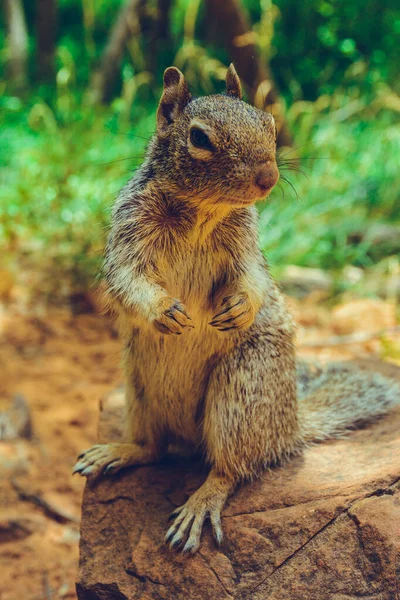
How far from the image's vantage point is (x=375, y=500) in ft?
8.24

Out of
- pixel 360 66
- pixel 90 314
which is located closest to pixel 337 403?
pixel 90 314

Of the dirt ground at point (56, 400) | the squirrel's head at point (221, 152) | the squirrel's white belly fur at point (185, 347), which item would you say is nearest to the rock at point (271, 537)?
the squirrel's white belly fur at point (185, 347)

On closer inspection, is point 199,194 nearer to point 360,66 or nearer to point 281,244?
point 281,244

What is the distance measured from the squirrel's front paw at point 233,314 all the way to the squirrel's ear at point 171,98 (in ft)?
2.67

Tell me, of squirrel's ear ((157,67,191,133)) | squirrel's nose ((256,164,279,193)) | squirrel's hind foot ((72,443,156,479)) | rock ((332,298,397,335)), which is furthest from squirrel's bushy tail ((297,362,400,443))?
rock ((332,298,397,335))

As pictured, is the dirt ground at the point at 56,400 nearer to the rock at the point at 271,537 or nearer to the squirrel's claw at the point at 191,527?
the rock at the point at 271,537

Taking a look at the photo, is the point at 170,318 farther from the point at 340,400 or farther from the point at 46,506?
the point at 46,506

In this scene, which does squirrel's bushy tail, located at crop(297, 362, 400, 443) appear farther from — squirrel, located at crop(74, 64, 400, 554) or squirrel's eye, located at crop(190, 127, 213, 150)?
squirrel's eye, located at crop(190, 127, 213, 150)

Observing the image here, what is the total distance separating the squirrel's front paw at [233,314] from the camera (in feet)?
8.87

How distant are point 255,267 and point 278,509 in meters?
1.07

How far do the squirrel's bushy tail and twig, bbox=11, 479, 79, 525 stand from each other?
1.63 metres

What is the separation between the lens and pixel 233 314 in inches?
106

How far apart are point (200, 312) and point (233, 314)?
0.88ft

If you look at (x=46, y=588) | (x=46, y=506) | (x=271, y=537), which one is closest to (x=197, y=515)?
(x=271, y=537)
